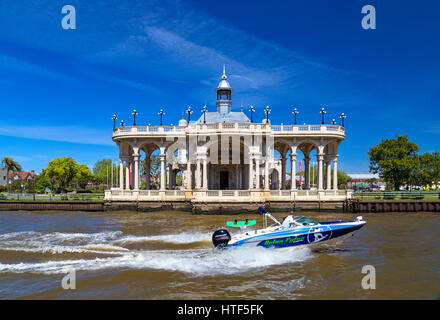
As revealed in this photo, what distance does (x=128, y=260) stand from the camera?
530 inches

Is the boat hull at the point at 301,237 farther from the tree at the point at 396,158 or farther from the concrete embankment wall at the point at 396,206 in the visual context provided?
the tree at the point at 396,158

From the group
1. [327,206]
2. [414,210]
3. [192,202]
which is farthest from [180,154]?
[414,210]

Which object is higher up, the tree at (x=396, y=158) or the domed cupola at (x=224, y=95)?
the domed cupola at (x=224, y=95)

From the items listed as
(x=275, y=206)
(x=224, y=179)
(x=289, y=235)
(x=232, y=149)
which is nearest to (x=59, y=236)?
(x=289, y=235)

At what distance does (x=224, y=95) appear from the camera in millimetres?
50750

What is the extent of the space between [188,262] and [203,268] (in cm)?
98

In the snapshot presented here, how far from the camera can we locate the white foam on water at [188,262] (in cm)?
1233

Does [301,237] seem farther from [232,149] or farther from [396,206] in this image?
[232,149]

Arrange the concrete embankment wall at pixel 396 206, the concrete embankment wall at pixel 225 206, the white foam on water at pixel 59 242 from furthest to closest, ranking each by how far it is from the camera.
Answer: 1. the concrete embankment wall at pixel 396 206
2. the concrete embankment wall at pixel 225 206
3. the white foam on water at pixel 59 242

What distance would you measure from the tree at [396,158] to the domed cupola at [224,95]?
78.2 ft

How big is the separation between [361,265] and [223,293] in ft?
20.5

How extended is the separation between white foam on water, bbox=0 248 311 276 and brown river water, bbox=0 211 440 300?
37mm

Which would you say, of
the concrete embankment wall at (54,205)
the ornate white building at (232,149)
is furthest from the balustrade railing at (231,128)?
the concrete embankment wall at (54,205)
